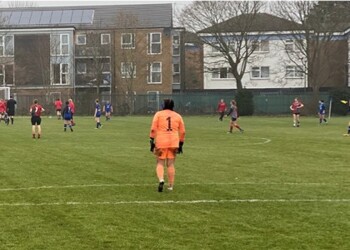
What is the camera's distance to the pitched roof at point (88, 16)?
7112 cm

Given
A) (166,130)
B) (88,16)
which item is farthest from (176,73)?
(166,130)

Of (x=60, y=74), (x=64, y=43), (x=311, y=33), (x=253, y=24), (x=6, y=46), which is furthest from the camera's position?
(x=64, y=43)

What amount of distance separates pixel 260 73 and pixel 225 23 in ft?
45.9

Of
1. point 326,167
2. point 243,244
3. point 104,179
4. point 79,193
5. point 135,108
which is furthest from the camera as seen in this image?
point 135,108

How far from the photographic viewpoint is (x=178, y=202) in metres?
10.4

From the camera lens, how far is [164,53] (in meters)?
71.0

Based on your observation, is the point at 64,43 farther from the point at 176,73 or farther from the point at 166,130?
the point at 166,130

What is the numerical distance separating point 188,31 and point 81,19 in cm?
1545

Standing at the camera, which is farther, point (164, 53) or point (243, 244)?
point (164, 53)

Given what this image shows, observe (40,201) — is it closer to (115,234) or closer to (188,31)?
(115,234)

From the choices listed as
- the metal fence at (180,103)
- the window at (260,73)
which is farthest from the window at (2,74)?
the window at (260,73)

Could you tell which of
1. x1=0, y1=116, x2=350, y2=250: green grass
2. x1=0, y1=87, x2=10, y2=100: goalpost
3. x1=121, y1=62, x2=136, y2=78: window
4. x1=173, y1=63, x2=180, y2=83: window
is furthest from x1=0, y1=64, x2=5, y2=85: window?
x1=0, y1=116, x2=350, y2=250: green grass

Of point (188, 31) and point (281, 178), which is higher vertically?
point (188, 31)

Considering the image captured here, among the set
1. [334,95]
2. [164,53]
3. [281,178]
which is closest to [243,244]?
[281,178]
